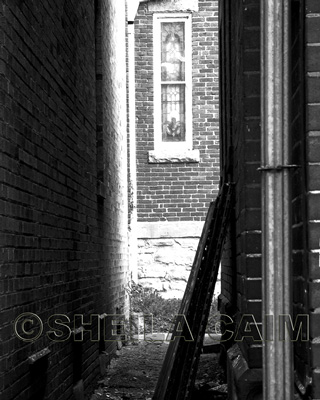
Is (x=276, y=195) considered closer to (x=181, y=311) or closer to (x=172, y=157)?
(x=181, y=311)

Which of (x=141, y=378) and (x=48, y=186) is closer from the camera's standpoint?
(x=48, y=186)

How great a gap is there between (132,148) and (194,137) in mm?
1267

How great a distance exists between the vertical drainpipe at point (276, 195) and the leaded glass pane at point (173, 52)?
1208cm

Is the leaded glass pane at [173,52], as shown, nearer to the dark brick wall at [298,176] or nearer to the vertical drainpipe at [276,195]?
the dark brick wall at [298,176]

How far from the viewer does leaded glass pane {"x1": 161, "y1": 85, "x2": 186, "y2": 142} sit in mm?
14711

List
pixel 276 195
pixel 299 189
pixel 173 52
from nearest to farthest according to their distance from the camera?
pixel 276 195
pixel 299 189
pixel 173 52

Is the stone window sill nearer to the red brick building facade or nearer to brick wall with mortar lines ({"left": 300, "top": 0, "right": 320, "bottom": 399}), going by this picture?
the red brick building facade

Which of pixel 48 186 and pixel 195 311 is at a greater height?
pixel 48 186

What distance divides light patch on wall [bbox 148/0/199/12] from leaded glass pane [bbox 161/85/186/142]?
1517 millimetres

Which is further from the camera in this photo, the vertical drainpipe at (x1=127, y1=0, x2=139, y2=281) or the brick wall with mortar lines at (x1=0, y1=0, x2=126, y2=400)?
the vertical drainpipe at (x1=127, y1=0, x2=139, y2=281)

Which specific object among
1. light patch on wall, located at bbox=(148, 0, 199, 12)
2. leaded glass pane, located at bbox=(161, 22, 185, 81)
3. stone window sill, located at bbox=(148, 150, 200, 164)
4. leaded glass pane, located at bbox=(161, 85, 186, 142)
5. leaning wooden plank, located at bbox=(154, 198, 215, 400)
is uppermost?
light patch on wall, located at bbox=(148, 0, 199, 12)

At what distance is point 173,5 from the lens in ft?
48.3

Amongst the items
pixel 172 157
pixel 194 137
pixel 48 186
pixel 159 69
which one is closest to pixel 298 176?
pixel 48 186

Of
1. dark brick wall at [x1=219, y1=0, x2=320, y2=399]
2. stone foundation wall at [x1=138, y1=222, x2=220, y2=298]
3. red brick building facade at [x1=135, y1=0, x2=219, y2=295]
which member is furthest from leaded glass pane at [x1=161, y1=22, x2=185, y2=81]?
dark brick wall at [x1=219, y1=0, x2=320, y2=399]
